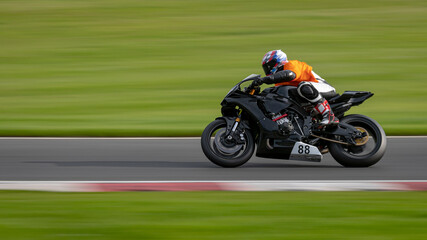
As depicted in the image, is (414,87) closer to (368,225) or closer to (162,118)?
(162,118)

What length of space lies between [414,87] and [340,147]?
8957 mm

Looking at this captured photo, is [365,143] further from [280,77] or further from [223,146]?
[223,146]

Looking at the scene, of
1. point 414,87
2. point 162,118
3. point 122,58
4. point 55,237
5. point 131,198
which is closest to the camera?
point 55,237

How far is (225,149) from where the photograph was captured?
351 inches

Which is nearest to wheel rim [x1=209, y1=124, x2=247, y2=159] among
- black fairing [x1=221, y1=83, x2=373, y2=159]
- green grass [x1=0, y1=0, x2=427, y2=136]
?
black fairing [x1=221, y1=83, x2=373, y2=159]

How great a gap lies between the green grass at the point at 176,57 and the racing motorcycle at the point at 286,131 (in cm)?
342

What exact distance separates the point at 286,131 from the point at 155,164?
5.96 feet

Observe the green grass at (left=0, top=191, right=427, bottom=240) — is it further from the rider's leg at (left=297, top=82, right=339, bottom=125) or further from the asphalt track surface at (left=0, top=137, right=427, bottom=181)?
the rider's leg at (left=297, top=82, right=339, bottom=125)

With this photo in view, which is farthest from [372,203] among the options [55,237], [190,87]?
[190,87]

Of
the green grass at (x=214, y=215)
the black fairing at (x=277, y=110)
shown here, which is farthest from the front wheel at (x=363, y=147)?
the green grass at (x=214, y=215)

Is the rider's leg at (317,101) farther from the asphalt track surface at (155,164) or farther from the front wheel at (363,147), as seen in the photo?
the asphalt track surface at (155,164)

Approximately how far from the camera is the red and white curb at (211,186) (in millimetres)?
7449

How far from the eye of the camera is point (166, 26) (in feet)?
79.0

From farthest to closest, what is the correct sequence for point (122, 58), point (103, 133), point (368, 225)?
point (122, 58) < point (103, 133) < point (368, 225)
